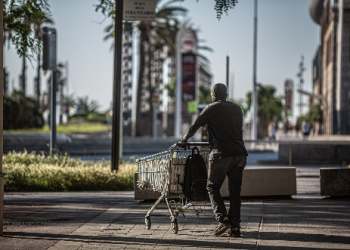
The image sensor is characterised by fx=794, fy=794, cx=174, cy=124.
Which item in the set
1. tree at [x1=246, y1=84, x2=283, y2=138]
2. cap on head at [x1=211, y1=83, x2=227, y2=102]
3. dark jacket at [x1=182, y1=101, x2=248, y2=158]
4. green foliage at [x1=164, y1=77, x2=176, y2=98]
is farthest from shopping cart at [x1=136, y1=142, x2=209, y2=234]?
green foliage at [x1=164, y1=77, x2=176, y2=98]

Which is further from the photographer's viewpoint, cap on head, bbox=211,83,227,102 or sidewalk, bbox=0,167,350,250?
cap on head, bbox=211,83,227,102

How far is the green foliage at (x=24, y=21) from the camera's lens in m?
15.6

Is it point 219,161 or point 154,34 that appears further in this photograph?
point 154,34

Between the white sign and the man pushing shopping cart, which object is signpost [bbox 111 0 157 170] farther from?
the man pushing shopping cart

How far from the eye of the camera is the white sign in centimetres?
1741

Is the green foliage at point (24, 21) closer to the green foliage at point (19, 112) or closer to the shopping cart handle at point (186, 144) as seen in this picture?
A: the shopping cart handle at point (186, 144)

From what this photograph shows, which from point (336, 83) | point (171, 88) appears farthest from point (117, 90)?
point (171, 88)

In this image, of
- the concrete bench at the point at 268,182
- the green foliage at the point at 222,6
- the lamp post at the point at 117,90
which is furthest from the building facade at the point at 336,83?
the green foliage at the point at 222,6

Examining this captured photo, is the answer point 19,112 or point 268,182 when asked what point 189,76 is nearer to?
point 19,112

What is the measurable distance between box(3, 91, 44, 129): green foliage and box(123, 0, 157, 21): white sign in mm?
41672

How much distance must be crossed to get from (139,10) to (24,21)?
2.63m

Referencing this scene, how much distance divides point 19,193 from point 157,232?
7.12 meters

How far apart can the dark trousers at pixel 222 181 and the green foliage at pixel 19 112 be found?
5040 cm

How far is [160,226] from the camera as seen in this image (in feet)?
32.3
